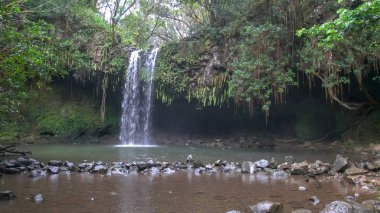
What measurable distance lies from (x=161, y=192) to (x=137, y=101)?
13377mm

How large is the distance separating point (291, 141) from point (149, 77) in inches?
320

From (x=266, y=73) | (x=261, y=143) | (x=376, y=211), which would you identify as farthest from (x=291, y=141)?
(x=376, y=211)

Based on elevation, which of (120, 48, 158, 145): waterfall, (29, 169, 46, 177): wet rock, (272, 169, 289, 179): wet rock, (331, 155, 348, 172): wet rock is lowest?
Result: (272, 169, 289, 179): wet rock

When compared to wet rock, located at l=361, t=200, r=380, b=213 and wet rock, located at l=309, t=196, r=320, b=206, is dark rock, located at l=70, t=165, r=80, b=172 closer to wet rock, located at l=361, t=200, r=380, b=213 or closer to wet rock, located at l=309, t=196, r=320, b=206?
wet rock, located at l=309, t=196, r=320, b=206

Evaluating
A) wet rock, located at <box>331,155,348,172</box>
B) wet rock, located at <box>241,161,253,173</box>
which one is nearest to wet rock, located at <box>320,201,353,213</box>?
wet rock, located at <box>331,155,348,172</box>

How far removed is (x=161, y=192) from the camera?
7.25m

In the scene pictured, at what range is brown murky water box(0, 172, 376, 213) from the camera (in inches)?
237

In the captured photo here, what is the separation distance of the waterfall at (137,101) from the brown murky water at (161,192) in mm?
10796

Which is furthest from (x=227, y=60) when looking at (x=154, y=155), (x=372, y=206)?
(x=372, y=206)

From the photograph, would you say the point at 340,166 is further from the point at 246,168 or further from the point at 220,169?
the point at 220,169

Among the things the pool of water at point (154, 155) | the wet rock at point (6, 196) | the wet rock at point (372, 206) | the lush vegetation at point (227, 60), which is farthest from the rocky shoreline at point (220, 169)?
the wet rock at point (6, 196)

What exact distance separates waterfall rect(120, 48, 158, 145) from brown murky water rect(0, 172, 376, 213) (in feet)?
35.4

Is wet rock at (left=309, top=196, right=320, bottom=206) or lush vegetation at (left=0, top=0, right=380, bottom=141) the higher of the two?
lush vegetation at (left=0, top=0, right=380, bottom=141)

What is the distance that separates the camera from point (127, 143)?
19.7 m
